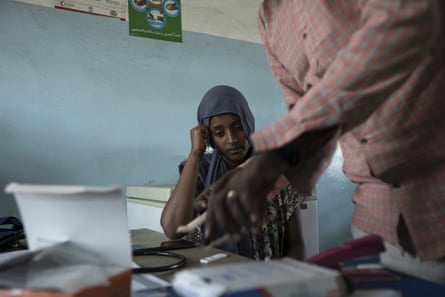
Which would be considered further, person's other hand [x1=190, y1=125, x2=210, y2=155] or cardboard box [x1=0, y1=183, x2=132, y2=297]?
person's other hand [x1=190, y1=125, x2=210, y2=155]

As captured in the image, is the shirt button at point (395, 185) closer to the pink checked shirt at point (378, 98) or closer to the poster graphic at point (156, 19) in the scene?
the pink checked shirt at point (378, 98)

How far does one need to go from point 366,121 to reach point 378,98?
231mm

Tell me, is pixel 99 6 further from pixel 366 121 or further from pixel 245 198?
pixel 245 198

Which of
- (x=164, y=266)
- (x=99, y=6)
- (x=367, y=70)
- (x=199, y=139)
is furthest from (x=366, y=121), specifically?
(x=99, y=6)

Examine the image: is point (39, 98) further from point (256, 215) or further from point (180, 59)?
point (256, 215)

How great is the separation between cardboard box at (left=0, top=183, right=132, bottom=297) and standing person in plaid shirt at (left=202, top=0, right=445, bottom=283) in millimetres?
125

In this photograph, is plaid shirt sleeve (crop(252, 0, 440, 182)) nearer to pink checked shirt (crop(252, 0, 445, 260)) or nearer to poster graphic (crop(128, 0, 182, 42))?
pink checked shirt (crop(252, 0, 445, 260))

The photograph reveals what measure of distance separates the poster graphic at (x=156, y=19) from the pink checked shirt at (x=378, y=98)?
141 cm

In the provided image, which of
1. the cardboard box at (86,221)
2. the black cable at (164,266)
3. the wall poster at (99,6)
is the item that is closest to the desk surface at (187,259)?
the black cable at (164,266)

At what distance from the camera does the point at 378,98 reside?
1.61 ft

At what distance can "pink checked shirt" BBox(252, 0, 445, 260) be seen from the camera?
18.6 inches

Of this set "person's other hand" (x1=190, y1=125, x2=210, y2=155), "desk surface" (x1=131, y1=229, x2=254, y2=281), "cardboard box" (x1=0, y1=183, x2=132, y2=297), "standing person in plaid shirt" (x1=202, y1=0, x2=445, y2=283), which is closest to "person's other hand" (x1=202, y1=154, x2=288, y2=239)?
"standing person in plaid shirt" (x1=202, y1=0, x2=445, y2=283)

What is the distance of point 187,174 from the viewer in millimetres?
1414

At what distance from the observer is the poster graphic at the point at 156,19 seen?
6.98 ft
